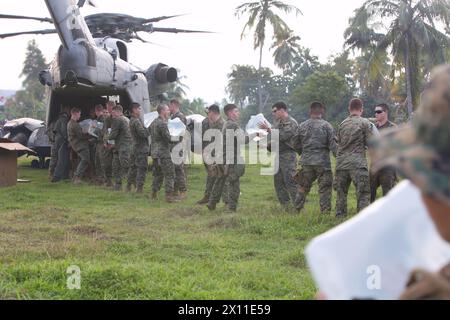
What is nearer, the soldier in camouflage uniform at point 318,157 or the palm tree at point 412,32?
the soldier in camouflage uniform at point 318,157

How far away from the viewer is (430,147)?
1.04 m

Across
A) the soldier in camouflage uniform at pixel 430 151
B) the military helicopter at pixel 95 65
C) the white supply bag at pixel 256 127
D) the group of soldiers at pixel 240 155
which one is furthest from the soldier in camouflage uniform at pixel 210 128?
the soldier in camouflage uniform at pixel 430 151

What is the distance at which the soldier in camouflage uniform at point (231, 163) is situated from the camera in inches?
338

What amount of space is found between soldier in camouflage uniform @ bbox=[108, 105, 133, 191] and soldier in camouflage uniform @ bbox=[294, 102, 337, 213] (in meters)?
4.52

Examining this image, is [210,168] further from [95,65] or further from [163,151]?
[95,65]

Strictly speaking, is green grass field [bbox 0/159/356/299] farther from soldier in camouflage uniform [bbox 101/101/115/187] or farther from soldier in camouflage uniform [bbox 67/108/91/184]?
soldier in camouflage uniform [bbox 67/108/91/184]

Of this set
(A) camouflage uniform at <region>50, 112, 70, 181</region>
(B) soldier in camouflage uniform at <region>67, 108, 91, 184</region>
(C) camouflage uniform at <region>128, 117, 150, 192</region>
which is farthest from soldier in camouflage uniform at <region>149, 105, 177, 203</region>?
(A) camouflage uniform at <region>50, 112, 70, 181</region>

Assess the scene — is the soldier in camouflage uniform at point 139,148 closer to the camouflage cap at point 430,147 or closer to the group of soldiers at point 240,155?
the group of soldiers at point 240,155

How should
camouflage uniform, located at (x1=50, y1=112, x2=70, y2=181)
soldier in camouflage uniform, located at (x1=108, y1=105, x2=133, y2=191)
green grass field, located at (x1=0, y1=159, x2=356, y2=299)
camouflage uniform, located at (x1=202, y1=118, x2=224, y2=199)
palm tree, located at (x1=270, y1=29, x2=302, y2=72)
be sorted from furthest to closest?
palm tree, located at (x1=270, y1=29, x2=302, y2=72), camouflage uniform, located at (x1=50, y1=112, x2=70, y2=181), soldier in camouflage uniform, located at (x1=108, y1=105, x2=133, y2=191), camouflage uniform, located at (x1=202, y1=118, x2=224, y2=199), green grass field, located at (x1=0, y1=159, x2=356, y2=299)

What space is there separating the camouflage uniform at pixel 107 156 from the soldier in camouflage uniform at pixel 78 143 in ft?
1.40

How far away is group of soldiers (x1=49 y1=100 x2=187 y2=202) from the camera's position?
1004cm

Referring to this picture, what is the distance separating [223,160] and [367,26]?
1808cm

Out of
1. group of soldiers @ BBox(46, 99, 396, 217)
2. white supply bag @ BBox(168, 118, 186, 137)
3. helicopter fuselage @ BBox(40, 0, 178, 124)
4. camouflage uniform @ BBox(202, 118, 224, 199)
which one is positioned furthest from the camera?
helicopter fuselage @ BBox(40, 0, 178, 124)
